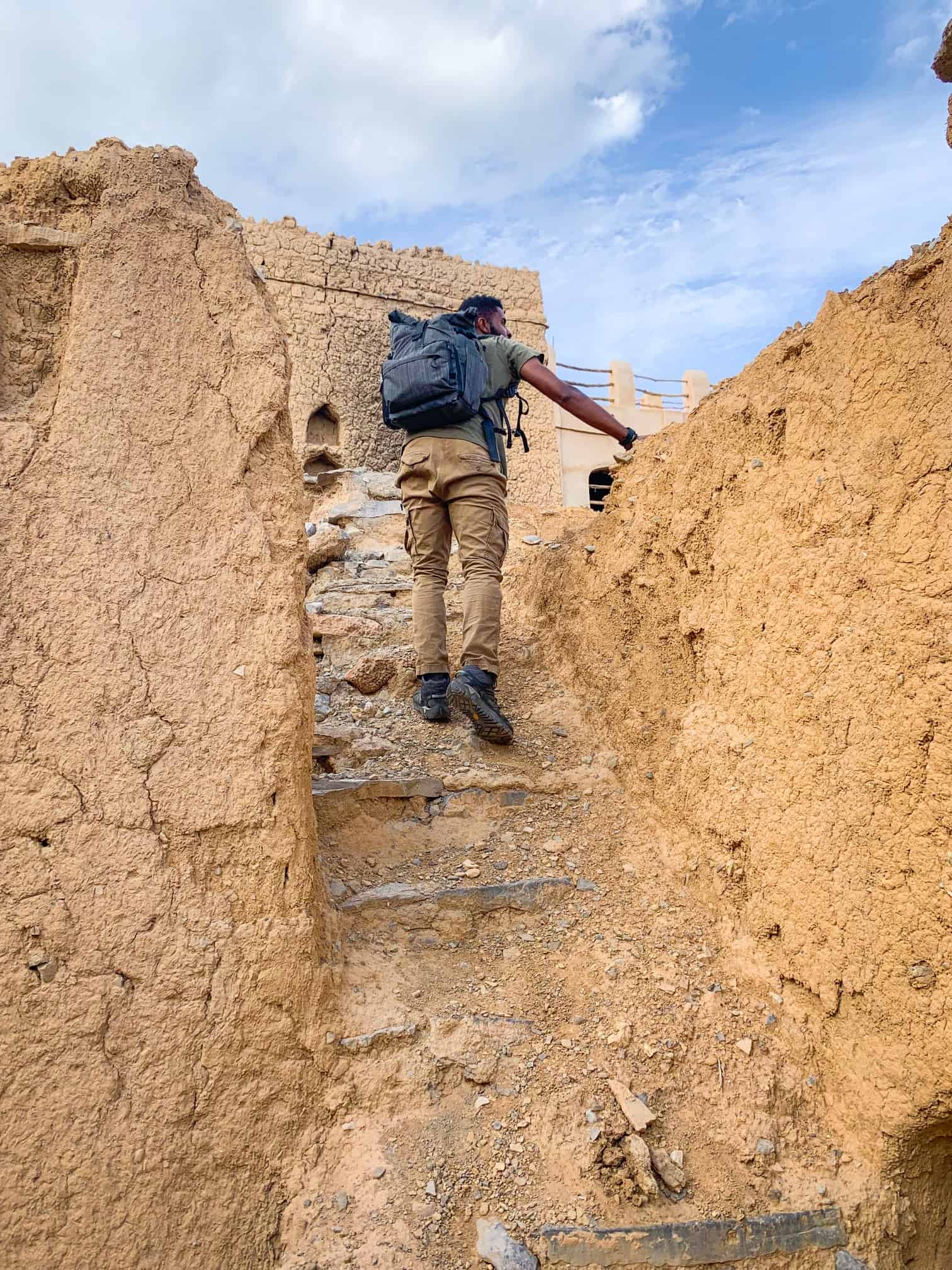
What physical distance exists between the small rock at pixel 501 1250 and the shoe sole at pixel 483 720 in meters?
1.62

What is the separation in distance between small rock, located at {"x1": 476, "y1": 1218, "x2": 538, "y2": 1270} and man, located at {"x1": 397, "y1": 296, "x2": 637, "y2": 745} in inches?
67.3

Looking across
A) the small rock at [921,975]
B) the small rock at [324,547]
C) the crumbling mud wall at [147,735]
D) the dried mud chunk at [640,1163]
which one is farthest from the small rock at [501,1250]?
the small rock at [324,547]

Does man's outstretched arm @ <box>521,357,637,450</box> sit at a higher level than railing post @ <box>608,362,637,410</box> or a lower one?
lower

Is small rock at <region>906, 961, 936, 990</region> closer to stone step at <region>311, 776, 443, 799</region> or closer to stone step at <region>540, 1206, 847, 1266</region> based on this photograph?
stone step at <region>540, 1206, 847, 1266</region>

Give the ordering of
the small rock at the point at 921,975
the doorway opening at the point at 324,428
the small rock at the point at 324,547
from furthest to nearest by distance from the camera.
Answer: the doorway opening at the point at 324,428, the small rock at the point at 324,547, the small rock at the point at 921,975

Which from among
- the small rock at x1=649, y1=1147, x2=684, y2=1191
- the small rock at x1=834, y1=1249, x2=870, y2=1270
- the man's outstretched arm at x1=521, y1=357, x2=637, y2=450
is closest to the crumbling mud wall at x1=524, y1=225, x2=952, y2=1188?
the small rock at x1=834, y1=1249, x2=870, y2=1270

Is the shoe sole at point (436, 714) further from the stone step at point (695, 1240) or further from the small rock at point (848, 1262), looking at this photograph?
the small rock at point (848, 1262)

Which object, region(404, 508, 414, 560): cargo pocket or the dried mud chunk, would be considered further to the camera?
region(404, 508, 414, 560): cargo pocket

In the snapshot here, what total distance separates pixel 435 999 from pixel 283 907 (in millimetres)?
468

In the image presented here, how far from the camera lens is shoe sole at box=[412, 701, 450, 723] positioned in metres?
3.33

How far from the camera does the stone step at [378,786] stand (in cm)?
266

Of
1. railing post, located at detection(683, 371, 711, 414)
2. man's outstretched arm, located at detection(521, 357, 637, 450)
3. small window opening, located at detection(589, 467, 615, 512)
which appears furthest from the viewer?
railing post, located at detection(683, 371, 711, 414)

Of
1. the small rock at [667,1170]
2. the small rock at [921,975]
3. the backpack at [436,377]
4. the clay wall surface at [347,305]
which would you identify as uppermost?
the clay wall surface at [347,305]

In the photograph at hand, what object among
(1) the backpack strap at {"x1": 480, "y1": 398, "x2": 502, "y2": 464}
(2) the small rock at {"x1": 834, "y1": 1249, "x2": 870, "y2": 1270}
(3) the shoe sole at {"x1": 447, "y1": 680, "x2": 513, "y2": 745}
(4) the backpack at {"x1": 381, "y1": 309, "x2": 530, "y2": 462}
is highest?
(4) the backpack at {"x1": 381, "y1": 309, "x2": 530, "y2": 462}
